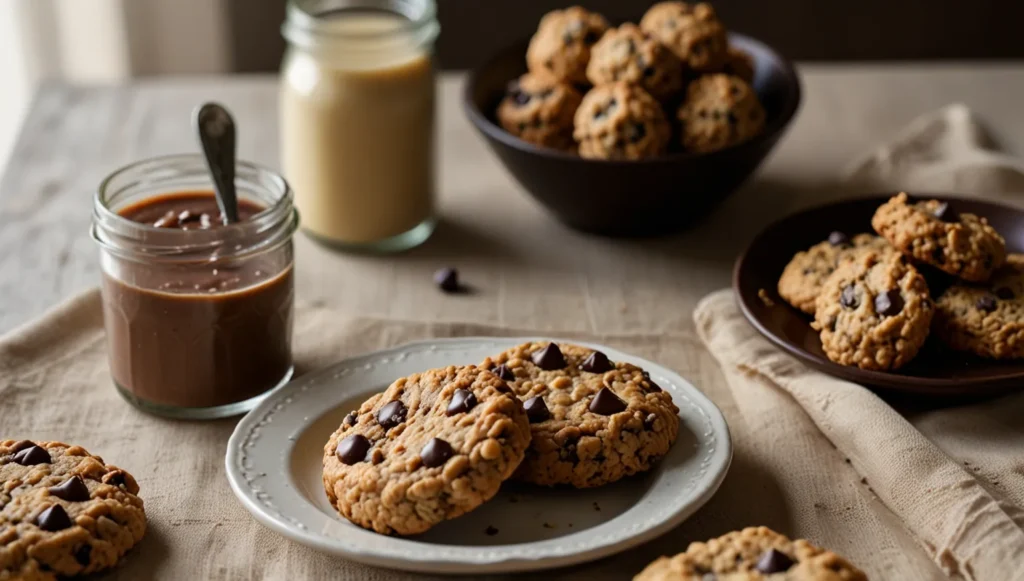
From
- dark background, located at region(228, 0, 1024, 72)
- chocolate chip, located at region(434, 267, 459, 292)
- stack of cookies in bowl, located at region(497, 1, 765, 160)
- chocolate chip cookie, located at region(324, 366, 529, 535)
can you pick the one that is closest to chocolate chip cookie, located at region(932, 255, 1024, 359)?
stack of cookies in bowl, located at region(497, 1, 765, 160)

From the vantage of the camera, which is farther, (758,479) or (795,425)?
(795,425)

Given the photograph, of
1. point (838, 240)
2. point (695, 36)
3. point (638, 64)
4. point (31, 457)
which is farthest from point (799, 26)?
point (31, 457)

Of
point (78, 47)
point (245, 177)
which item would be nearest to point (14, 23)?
point (78, 47)

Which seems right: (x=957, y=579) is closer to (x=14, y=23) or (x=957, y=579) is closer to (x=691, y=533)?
(x=691, y=533)

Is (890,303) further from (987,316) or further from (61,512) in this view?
(61,512)

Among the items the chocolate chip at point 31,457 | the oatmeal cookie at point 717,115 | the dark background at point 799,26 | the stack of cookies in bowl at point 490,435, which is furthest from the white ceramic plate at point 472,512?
the dark background at point 799,26

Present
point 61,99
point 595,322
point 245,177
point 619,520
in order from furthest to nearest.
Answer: point 61,99 → point 595,322 → point 245,177 → point 619,520
